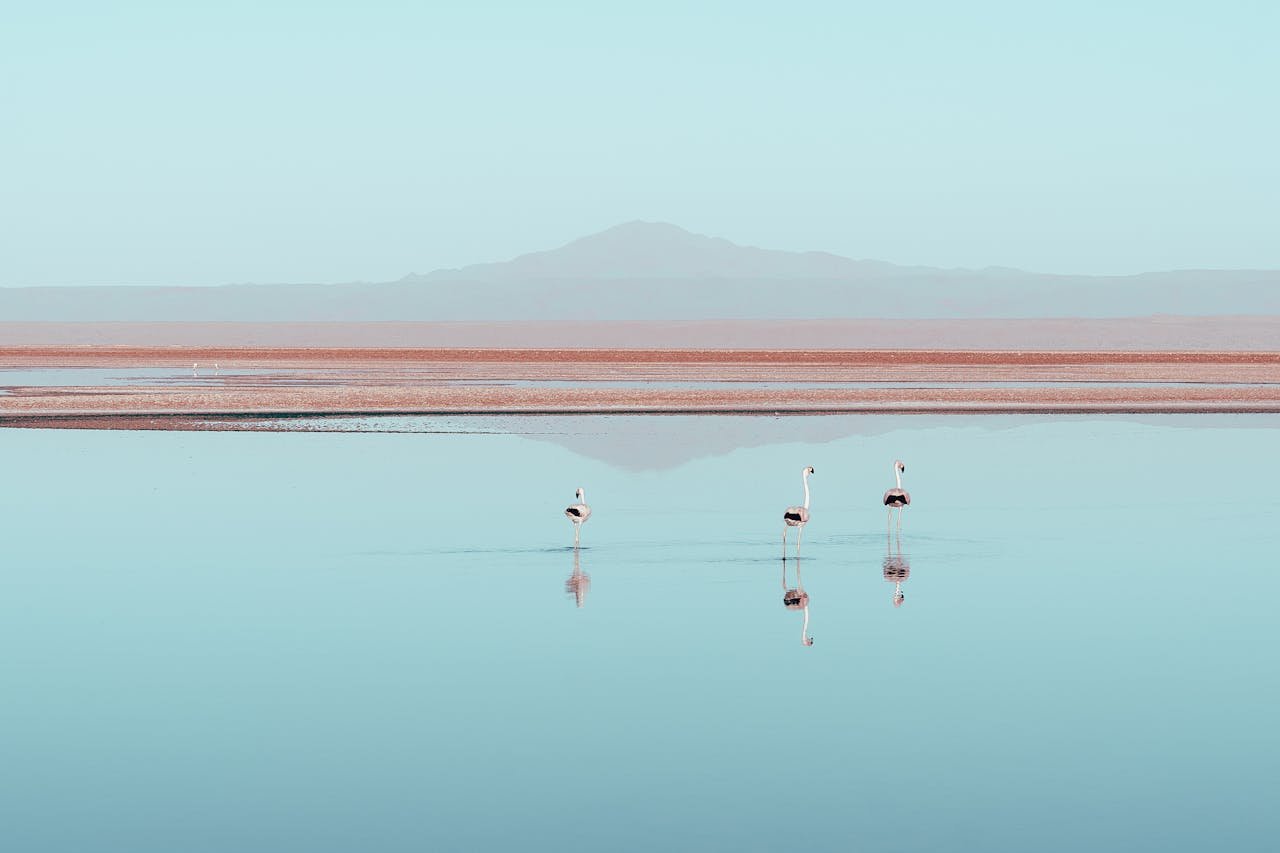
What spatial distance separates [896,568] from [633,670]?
237 inches

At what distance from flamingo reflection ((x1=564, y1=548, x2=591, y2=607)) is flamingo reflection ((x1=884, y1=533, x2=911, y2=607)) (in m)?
2.90

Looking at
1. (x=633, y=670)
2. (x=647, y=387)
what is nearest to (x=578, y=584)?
(x=633, y=670)

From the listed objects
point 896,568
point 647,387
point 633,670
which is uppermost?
point 633,670

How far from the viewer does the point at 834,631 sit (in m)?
14.3

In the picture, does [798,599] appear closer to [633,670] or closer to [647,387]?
[633,670]

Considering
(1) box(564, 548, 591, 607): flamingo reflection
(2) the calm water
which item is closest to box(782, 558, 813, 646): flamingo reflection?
(2) the calm water

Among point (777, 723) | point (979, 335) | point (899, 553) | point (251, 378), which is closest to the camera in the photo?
point (777, 723)

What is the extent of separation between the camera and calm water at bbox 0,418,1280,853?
30.3ft

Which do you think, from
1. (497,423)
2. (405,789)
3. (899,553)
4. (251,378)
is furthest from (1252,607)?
(251,378)

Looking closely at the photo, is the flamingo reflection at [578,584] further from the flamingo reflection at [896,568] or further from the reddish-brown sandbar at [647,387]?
the reddish-brown sandbar at [647,387]

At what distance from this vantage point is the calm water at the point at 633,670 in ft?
30.3

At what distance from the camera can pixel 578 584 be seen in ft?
55.3

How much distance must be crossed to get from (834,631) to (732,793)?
16.0ft

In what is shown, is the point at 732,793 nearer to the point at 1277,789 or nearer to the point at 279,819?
the point at 279,819
